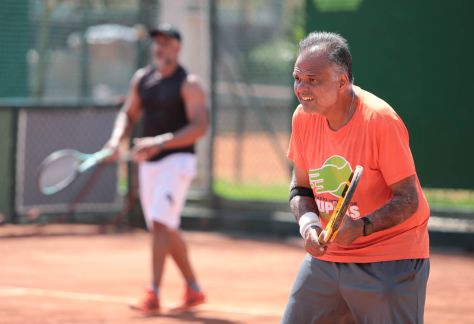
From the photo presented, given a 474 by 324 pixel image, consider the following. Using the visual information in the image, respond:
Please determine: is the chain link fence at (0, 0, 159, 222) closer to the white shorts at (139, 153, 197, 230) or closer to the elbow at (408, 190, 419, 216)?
the white shorts at (139, 153, 197, 230)

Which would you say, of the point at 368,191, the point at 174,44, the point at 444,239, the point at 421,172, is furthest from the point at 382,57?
the point at 368,191

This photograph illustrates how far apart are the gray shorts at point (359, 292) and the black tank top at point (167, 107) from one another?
3700mm

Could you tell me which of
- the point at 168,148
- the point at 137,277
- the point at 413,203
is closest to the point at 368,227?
the point at 413,203

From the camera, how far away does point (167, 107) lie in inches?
317

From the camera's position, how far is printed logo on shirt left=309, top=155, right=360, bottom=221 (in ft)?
13.9

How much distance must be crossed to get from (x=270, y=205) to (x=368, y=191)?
808 centimetres

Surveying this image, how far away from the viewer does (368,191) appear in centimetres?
422

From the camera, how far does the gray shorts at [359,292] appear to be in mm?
4156

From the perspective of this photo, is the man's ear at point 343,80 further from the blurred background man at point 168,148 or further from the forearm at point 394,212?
the blurred background man at point 168,148

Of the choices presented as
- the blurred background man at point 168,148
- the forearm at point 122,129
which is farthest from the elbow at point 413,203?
the forearm at point 122,129

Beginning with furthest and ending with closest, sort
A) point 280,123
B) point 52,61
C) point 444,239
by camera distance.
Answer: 1. point 280,123
2. point 52,61
3. point 444,239

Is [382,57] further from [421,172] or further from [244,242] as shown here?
[244,242]

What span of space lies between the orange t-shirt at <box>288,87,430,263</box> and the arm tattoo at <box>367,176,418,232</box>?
47 millimetres

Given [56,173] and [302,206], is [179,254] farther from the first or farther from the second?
[302,206]
